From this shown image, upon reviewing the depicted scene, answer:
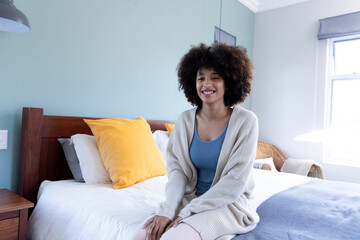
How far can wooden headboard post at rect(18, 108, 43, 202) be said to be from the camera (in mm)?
1629

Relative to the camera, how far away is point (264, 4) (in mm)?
3832

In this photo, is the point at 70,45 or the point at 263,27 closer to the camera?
the point at 70,45

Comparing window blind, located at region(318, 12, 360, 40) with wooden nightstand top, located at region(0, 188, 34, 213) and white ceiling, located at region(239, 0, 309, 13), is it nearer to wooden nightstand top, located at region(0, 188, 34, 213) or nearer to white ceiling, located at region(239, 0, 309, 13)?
white ceiling, located at region(239, 0, 309, 13)

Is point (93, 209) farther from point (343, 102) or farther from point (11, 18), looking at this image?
point (343, 102)

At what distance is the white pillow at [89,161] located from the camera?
1682mm

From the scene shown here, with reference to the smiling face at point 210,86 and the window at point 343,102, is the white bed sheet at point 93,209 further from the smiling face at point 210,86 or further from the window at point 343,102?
the window at point 343,102

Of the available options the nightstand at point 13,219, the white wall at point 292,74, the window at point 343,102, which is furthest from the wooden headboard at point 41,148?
the window at point 343,102

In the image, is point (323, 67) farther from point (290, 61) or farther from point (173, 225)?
point (173, 225)

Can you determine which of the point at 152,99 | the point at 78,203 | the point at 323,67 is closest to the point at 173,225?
the point at 78,203

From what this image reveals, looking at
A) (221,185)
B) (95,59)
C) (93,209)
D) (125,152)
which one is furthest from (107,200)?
(95,59)

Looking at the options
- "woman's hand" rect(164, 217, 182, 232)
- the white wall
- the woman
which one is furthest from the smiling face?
the white wall

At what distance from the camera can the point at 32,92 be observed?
1736mm

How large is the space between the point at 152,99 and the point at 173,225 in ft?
5.47

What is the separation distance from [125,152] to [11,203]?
0.64 m
